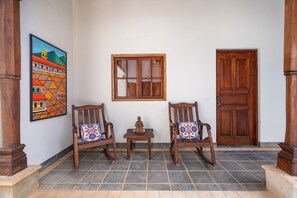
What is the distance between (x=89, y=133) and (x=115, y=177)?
0.93 meters

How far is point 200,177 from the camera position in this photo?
2258 mm

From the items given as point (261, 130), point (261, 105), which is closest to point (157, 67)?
point (261, 105)

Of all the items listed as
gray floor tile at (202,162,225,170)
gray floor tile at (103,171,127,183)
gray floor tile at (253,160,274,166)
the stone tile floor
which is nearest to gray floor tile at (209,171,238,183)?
the stone tile floor

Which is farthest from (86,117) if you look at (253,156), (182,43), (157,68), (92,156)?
(253,156)

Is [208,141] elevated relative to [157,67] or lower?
lower

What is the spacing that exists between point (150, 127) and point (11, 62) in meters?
2.51

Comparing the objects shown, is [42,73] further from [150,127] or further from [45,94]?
[150,127]

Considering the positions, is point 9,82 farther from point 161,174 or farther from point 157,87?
point 157,87

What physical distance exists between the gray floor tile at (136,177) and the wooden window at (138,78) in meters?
1.56

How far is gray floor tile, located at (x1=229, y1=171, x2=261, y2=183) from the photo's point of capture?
2152 mm

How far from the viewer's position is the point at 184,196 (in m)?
1.84

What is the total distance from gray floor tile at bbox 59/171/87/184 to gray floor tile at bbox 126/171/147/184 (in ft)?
2.16

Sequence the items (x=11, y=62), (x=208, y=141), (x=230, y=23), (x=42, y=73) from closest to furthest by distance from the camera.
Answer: (x=11, y=62) < (x=42, y=73) < (x=208, y=141) < (x=230, y=23)

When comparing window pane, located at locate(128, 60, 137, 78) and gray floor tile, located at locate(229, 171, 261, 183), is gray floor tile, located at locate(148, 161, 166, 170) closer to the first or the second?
gray floor tile, located at locate(229, 171, 261, 183)
